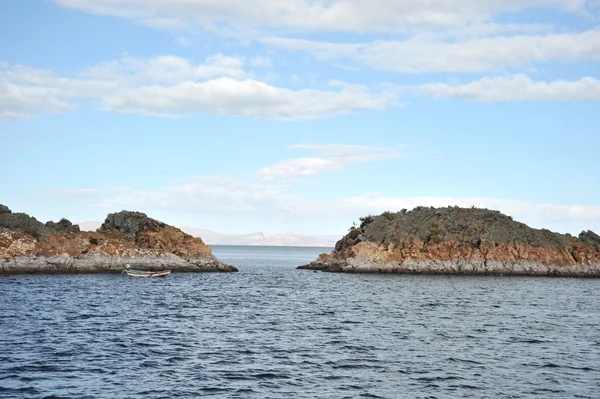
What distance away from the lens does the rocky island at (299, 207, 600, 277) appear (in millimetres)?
122188

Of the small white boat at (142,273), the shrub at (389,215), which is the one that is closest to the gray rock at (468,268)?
the shrub at (389,215)

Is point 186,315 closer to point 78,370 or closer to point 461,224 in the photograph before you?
point 78,370

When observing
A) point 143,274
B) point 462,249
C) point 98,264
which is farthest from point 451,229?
point 98,264

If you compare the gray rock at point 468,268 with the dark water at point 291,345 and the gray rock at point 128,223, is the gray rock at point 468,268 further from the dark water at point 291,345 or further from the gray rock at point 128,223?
the dark water at point 291,345

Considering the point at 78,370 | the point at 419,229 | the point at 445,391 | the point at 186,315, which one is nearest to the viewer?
the point at 445,391

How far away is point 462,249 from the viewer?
409 ft

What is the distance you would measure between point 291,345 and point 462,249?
8884cm

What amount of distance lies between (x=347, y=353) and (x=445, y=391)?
940 cm

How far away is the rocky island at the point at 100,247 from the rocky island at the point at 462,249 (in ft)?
85.4

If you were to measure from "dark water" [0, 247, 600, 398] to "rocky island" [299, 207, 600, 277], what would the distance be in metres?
44.9

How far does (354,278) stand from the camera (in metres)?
110

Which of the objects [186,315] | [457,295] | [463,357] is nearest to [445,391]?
[463,357]

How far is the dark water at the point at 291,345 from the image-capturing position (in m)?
29.9

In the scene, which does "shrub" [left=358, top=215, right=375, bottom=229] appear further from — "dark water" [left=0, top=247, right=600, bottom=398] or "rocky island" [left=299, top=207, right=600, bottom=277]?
"dark water" [left=0, top=247, right=600, bottom=398]
